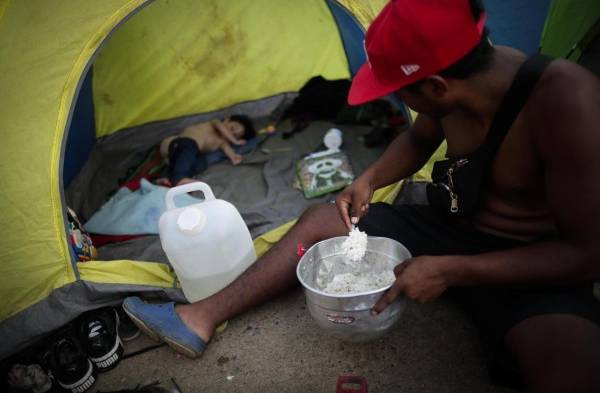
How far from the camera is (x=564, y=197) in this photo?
98cm

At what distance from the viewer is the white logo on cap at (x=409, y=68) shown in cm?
102

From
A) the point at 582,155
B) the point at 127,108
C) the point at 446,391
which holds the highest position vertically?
the point at 582,155

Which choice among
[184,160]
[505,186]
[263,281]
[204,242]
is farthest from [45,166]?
[505,186]

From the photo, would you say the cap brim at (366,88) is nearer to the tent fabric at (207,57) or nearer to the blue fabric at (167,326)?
the blue fabric at (167,326)

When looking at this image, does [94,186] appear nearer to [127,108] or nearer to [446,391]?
[127,108]

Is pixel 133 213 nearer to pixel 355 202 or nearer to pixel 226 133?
pixel 226 133

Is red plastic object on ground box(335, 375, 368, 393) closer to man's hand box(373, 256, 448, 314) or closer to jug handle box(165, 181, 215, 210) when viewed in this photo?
man's hand box(373, 256, 448, 314)

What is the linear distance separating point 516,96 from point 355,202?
62 cm

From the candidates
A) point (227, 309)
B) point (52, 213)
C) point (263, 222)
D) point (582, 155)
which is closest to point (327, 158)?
point (263, 222)

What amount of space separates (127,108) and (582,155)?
2795 millimetres

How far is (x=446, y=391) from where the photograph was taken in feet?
4.36

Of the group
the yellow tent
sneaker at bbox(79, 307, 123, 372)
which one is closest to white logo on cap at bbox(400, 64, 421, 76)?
the yellow tent

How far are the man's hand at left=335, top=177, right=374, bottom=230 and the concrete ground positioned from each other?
0.44 metres

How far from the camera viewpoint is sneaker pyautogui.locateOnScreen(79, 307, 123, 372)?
5.20 ft
